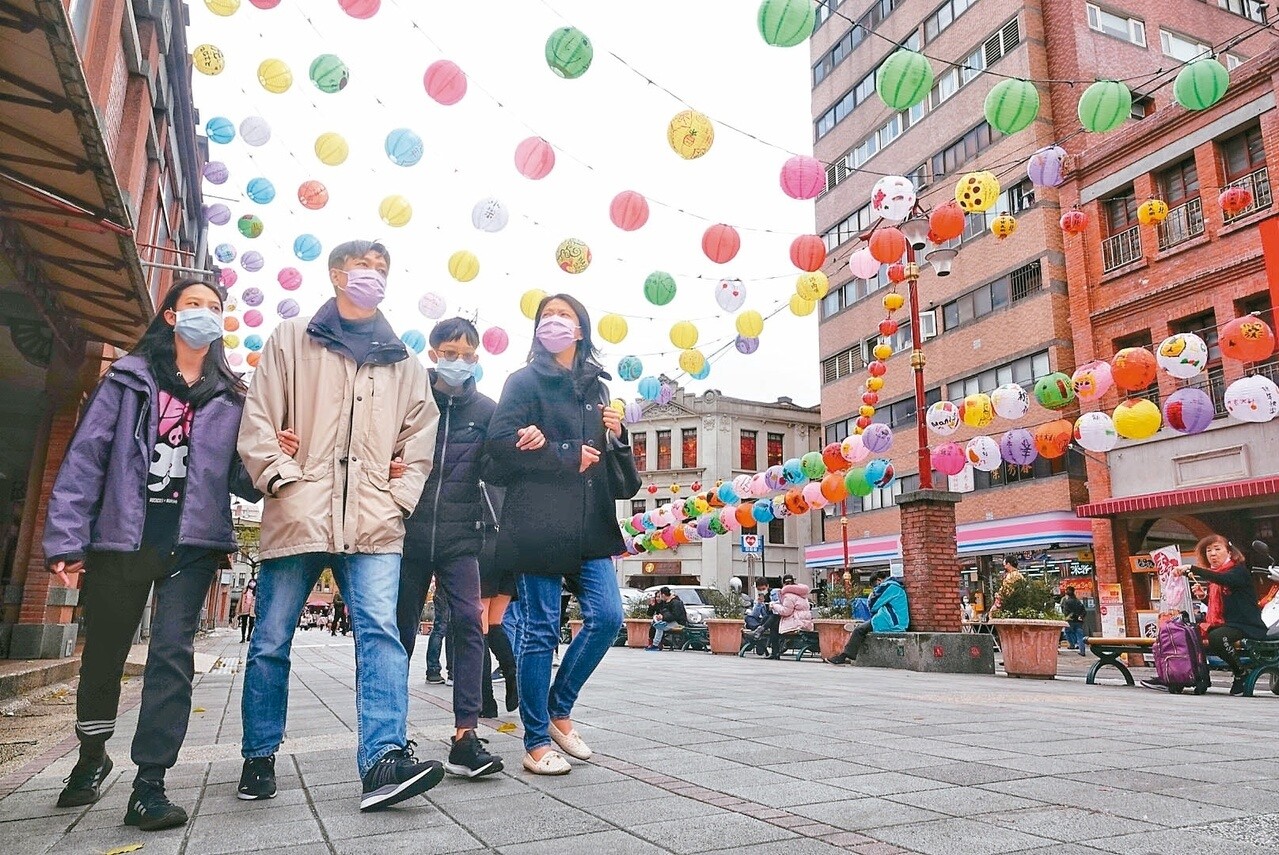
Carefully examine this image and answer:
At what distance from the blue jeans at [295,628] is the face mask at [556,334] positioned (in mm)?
1299

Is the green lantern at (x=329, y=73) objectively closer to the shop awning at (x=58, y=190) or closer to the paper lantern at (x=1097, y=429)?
the shop awning at (x=58, y=190)

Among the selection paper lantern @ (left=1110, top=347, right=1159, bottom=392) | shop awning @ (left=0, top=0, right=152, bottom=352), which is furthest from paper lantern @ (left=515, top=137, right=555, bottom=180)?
paper lantern @ (left=1110, top=347, right=1159, bottom=392)

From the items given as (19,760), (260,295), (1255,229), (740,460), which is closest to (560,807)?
(19,760)

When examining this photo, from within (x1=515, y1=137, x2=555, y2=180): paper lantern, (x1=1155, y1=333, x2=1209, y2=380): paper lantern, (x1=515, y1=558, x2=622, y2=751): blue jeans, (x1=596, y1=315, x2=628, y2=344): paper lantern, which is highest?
(x1=515, y1=137, x2=555, y2=180): paper lantern

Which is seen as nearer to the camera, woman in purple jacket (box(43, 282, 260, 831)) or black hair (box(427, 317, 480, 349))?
woman in purple jacket (box(43, 282, 260, 831))

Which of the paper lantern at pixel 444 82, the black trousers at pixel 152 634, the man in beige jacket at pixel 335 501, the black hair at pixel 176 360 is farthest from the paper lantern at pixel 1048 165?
the black trousers at pixel 152 634

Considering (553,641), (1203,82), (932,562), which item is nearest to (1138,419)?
(932,562)

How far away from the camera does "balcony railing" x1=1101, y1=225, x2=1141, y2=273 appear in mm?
22578

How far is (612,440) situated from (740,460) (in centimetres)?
4818

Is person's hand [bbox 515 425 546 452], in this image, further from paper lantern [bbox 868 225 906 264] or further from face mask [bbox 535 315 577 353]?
paper lantern [bbox 868 225 906 264]

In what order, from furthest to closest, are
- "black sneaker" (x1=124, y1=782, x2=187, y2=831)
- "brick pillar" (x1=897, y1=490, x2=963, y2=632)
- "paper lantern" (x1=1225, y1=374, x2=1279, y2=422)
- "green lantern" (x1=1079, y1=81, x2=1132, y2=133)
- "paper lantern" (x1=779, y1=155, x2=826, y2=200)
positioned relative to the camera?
"paper lantern" (x1=1225, y1=374, x2=1279, y2=422)
"brick pillar" (x1=897, y1=490, x2=963, y2=632)
"paper lantern" (x1=779, y1=155, x2=826, y2=200)
"green lantern" (x1=1079, y1=81, x2=1132, y2=133)
"black sneaker" (x1=124, y1=782, x2=187, y2=831)

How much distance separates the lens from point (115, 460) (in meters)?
3.22

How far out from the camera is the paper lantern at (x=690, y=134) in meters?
9.96

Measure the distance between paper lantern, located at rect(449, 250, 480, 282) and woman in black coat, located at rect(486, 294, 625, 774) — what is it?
328 inches
